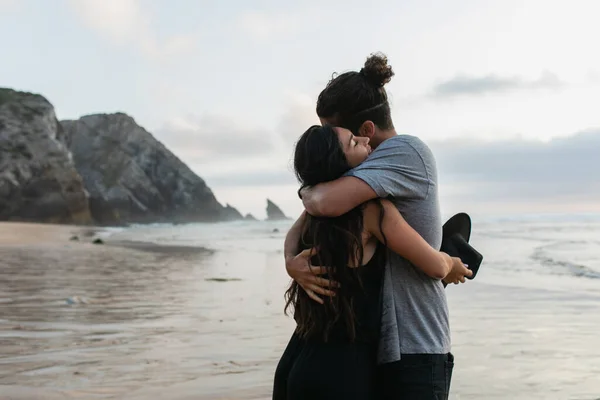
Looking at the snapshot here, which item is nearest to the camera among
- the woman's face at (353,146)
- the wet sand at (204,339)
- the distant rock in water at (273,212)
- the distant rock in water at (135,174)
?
the woman's face at (353,146)

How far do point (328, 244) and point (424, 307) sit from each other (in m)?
0.36

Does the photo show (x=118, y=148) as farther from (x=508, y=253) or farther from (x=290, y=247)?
(x=290, y=247)

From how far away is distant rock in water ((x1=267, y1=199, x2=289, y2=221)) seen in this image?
108 metres

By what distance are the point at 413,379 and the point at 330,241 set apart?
1.59 ft

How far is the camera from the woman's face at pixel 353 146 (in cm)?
223

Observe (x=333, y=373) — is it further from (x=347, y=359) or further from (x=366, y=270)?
(x=366, y=270)

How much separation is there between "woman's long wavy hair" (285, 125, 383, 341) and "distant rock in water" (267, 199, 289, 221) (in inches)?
4168

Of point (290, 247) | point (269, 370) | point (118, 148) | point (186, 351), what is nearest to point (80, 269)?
point (186, 351)

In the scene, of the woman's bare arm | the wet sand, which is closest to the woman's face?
the woman's bare arm

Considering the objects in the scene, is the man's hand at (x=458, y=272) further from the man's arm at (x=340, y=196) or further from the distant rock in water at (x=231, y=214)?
the distant rock in water at (x=231, y=214)

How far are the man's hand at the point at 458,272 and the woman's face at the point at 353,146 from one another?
1.49 ft

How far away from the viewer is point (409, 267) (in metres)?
2.22

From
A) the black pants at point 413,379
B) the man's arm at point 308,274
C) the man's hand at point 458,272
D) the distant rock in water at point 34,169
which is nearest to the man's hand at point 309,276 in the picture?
the man's arm at point 308,274

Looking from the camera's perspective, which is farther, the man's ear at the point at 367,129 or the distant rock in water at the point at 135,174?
the distant rock in water at the point at 135,174
